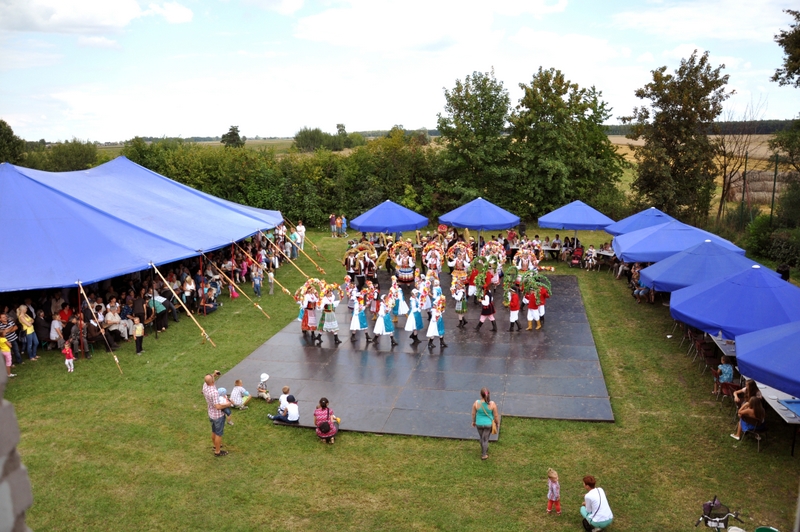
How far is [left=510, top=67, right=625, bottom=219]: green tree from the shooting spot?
27.3m

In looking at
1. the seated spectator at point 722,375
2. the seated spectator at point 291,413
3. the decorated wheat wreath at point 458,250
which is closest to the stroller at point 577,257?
the decorated wheat wreath at point 458,250

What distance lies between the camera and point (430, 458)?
8.80 meters

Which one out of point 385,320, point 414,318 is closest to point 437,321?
point 414,318

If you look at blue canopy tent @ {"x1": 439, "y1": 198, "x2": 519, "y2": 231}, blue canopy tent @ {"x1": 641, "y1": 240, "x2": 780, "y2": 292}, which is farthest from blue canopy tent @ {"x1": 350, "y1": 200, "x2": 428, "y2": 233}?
blue canopy tent @ {"x1": 641, "y1": 240, "x2": 780, "y2": 292}

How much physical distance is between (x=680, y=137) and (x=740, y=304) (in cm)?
1738

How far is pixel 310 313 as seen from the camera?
13680 millimetres

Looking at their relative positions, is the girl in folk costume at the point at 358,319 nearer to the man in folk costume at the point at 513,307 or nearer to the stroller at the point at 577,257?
the man in folk costume at the point at 513,307

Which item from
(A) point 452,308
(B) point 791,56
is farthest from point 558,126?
(A) point 452,308

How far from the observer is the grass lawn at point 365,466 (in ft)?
24.6

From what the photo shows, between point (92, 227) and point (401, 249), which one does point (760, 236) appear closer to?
point (401, 249)

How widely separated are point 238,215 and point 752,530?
16.7 meters

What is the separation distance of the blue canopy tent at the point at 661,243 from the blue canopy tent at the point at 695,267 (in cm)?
194

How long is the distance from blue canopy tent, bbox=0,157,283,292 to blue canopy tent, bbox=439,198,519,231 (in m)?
6.84

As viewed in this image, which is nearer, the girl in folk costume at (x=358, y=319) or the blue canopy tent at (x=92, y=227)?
the blue canopy tent at (x=92, y=227)
